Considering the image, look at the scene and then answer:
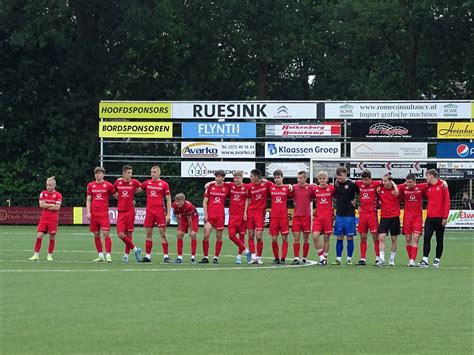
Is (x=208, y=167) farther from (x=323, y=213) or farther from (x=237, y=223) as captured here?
(x=323, y=213)

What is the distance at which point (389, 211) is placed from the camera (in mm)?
24453

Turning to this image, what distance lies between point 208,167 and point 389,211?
2670 centimetres

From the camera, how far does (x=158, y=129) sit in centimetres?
5091

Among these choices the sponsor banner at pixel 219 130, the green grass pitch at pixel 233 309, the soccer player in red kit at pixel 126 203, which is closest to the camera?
the green grass pitch at pixel 233 309

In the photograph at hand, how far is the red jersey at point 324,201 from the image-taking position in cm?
2473

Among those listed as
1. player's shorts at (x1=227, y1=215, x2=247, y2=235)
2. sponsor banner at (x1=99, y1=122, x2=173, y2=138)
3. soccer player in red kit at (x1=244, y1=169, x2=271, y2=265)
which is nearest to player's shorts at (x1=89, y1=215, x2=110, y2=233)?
player's shorts at (x1=227, y1=215, x2=247, y2=235)

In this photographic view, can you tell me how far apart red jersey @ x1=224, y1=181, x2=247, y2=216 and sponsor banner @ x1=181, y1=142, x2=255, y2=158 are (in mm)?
24907

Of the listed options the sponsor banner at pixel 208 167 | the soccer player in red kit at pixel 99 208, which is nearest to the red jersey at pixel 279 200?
the soccer player in red kit at pixel 99 208

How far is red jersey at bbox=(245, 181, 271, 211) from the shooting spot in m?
25.2

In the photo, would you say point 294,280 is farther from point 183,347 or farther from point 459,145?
point 459,145

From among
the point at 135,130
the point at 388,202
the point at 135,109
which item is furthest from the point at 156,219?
the point at 135,109

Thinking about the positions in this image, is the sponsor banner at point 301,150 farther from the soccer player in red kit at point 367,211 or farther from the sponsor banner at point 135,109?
the soccer player in red kit at point 367,211

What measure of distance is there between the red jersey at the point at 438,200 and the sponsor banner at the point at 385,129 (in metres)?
25.2

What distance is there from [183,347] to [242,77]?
5535cm
